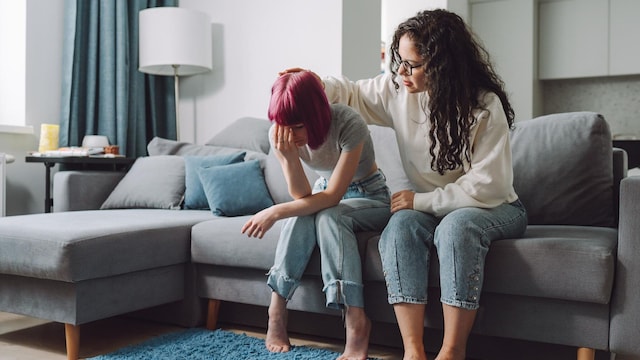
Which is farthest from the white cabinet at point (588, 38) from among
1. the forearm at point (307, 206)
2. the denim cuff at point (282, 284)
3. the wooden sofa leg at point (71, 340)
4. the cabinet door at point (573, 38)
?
the wooden sofa leg at point (71, 340)

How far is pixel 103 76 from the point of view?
355cm

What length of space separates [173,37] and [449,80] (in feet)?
6.87

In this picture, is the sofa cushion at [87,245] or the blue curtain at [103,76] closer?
the sofa cushion at [87,245]

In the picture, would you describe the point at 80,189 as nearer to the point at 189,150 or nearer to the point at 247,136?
the point at 189,150

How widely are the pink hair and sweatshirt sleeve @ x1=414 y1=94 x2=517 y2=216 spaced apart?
361 mm

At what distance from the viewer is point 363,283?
74.4 inches

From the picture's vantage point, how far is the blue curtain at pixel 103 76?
3414 mm

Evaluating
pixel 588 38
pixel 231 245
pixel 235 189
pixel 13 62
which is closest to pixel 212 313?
pixel 231 245

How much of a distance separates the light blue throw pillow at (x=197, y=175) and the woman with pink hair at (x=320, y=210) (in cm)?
84

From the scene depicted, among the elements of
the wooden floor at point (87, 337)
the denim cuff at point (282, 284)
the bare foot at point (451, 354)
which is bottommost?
the wooden floor at point (87, 337)

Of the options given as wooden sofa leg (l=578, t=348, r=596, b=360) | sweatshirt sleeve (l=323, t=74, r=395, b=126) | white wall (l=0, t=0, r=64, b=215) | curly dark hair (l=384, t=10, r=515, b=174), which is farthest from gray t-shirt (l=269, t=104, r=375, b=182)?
white wall (l=0, t=0, r=64, b=215)

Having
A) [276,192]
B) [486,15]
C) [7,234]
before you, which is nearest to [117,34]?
[276,192]

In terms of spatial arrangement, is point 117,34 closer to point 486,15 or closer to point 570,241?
point 570,241

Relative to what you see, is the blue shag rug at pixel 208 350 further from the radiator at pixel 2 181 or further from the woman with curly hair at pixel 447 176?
the radiator at pixel 2 181
